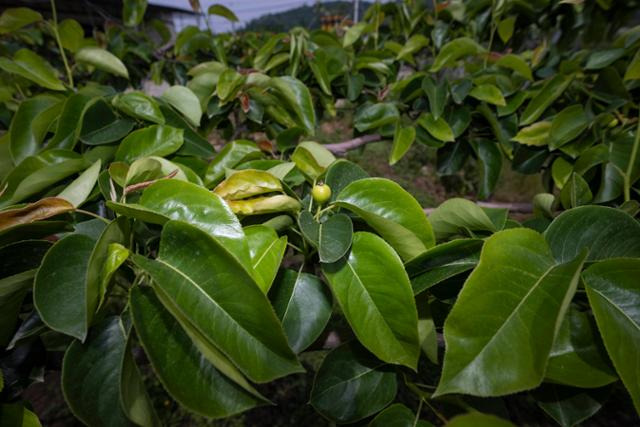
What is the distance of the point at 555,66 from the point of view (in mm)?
1065

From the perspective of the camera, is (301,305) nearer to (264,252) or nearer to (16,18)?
(264,252)

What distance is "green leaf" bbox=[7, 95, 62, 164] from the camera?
59 cm

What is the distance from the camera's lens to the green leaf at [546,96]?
788 millimetres

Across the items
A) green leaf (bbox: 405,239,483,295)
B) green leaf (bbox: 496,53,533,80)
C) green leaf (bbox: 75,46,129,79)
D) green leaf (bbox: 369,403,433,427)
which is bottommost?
green leaf (bbox: 369,403,433,427)

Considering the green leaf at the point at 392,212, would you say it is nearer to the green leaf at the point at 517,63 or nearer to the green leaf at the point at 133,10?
the green leaf at the point at 517,63

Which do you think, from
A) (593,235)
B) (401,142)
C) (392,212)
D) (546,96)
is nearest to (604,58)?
(546,96)

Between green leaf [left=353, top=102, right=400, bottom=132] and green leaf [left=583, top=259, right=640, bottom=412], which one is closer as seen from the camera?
green leaf [left=583, top=259, right=640, bottom=412]

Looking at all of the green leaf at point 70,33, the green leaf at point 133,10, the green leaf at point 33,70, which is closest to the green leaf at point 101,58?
the green leaf at point 33,70

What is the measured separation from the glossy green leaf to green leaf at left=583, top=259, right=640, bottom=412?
603mm

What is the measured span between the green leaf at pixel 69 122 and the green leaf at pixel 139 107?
0.15 ft

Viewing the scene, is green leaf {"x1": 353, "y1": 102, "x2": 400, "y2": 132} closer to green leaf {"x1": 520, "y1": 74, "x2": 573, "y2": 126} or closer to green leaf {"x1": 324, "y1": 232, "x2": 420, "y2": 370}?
green leaf {"x1": 520, "y1": 74, "x2": 573, "y2": 126}

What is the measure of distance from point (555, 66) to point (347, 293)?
1166 mm

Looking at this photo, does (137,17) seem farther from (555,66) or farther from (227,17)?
(555,66)

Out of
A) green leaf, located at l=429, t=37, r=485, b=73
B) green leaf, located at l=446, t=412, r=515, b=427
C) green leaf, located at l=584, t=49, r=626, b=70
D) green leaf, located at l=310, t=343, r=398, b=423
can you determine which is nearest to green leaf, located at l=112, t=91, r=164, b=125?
green leaf, located at l=310, t=343, r=398, b=423
